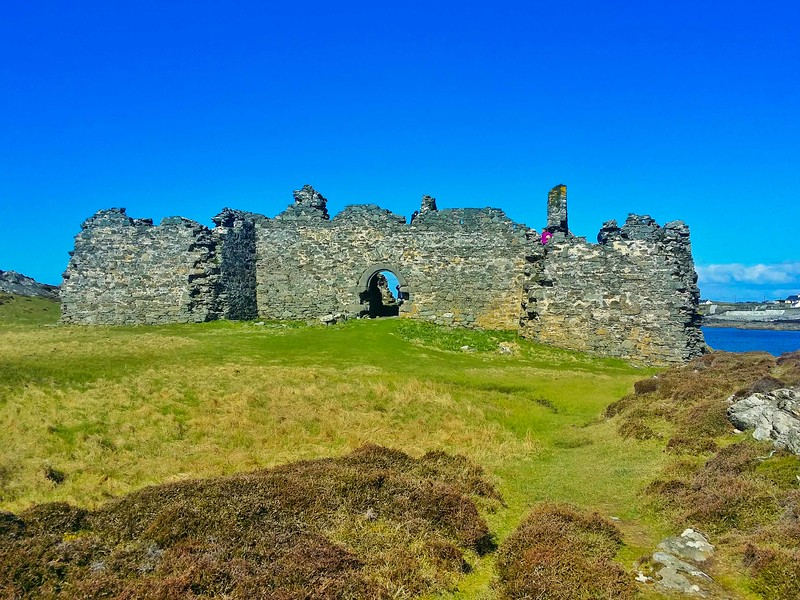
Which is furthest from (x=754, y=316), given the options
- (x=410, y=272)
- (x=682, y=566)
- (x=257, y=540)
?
(x=257, y=540)

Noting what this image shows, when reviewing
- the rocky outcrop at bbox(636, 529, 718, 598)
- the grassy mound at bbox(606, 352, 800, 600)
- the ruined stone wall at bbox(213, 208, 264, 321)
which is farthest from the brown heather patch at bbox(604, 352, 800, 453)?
the ruined stone wall at bbox(213, 208, 264, 321)

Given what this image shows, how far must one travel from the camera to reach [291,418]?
16.4m

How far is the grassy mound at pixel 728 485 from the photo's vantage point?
806 cm

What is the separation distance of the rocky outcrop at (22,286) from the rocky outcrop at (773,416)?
54.0m

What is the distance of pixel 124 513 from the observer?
9188mm

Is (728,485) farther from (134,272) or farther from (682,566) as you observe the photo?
(134,272)

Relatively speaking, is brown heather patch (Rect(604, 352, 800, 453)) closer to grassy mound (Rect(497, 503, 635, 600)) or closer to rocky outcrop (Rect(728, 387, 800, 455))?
rocky outcrop (Rect(728, 387, 800, 455))

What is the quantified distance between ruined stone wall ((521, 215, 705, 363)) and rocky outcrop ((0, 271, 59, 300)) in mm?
43499

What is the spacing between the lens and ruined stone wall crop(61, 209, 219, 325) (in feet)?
118

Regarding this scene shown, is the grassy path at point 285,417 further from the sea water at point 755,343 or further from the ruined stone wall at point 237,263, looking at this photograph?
the sea water at point 755,343

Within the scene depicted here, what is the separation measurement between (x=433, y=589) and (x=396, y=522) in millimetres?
1830

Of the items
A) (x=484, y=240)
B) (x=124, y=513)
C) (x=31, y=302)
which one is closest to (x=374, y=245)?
(x=484, y=240)

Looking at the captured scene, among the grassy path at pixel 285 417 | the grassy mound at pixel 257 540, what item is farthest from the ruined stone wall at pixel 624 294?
the grassy mound at pixel 257 540

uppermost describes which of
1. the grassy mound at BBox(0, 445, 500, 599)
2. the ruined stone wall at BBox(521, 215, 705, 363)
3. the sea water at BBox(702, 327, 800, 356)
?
the ruined stone wall at BBox(521, 215, 705, 363)
